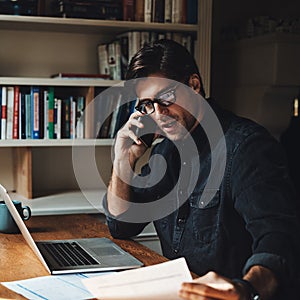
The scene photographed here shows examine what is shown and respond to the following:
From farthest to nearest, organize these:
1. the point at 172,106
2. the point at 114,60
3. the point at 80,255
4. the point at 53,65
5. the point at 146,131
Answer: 1. the point at 53,65
2. the point at 114,60
3. the point at 146,131
4. the point at 172,106
5. the point at 80,255

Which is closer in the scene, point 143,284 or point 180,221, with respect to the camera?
point 143,284

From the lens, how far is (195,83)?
1991 mm

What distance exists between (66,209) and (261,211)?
4.97ft

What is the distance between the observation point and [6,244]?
2031 millimetres

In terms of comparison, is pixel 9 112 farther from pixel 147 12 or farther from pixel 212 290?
pixel 212 290

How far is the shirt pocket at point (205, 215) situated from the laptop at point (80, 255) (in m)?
0.24

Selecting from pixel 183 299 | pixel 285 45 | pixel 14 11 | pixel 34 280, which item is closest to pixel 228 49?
pixel 285 45

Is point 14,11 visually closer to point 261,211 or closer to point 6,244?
point 6,244

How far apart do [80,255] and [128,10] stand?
159 centimetres

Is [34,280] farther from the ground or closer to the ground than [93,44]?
closer to the ground

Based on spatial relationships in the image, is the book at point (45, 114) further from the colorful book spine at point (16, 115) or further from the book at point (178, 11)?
the book at point (178, 11)

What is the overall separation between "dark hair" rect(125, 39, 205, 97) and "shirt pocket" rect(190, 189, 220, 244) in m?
0.34

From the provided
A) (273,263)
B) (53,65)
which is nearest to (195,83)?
(273,263)

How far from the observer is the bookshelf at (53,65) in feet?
9.95
